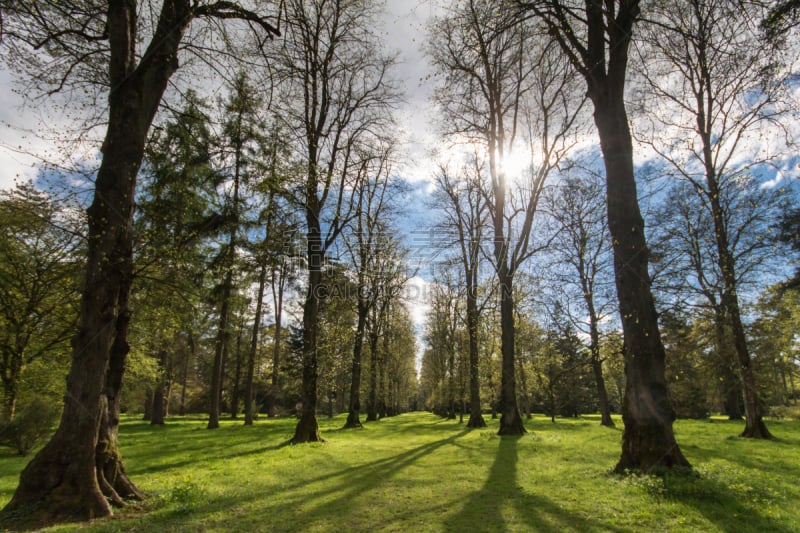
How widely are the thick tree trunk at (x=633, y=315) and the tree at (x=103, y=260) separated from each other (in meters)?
6.79

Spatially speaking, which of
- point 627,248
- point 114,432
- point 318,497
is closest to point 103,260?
point 114,432

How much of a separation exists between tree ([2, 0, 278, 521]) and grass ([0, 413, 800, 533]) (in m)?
0.69

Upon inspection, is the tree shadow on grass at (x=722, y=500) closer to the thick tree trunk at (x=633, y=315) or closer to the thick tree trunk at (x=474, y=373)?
the thick tree trunk at (x=633, y=315)

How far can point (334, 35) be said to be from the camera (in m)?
14.1

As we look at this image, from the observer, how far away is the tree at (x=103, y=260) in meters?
4.66

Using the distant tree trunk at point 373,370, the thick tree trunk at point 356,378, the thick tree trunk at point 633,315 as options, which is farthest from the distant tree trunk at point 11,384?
the thick tree trunk at point 633,315

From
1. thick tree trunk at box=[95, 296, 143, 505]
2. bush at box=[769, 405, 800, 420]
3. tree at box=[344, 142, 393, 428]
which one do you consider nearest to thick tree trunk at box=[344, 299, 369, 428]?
tree at box=[344, 142, 393, 428]

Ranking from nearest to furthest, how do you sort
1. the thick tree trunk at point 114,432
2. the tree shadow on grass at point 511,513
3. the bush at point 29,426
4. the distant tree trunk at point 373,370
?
the tree shadow on grass at point 511,513
the thick tree trunk at point 114,432
the bush at point 29,426
the distant tree trunk at point 373,370

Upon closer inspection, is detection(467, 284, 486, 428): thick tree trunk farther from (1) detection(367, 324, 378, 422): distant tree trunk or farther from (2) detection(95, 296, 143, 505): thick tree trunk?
(2) detection(95, 296, 143, 505): thick tree trunk

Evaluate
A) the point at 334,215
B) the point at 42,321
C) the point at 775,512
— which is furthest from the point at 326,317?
the point at 775,512

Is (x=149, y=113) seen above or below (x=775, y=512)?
above

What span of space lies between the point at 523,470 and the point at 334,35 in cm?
1497

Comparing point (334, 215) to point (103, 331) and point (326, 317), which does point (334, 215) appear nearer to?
point (326, 317)

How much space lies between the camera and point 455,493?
6.08 meters
